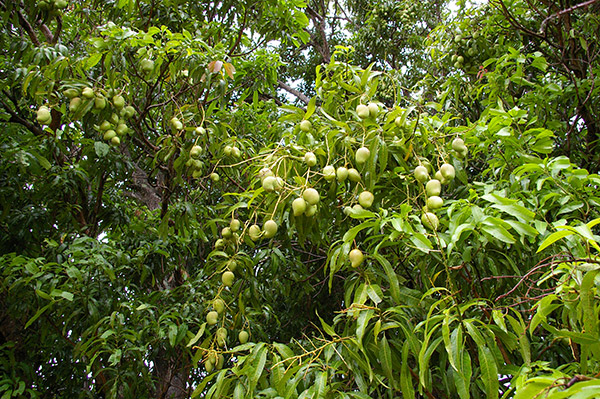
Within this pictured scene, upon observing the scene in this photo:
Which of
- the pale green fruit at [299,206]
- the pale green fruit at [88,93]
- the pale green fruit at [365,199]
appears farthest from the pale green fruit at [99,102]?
the pale green fruit at [365,199]

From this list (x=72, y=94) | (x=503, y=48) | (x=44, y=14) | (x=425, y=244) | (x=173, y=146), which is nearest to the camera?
(x=425, y=244)

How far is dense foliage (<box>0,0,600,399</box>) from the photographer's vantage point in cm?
119

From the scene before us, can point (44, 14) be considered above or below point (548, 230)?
above

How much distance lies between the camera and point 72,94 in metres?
1.85

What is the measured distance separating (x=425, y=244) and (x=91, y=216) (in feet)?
7.40

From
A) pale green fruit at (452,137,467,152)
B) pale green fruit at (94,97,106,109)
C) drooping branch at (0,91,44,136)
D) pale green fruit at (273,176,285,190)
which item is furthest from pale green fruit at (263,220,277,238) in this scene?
drooping branch at (0,91,44,136)

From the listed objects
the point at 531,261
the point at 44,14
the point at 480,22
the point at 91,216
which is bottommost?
the point at 531,261

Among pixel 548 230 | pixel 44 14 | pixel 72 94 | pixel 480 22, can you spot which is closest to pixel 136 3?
pixel 44 14

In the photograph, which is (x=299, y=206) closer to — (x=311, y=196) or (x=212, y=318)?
(x=311, y=196)

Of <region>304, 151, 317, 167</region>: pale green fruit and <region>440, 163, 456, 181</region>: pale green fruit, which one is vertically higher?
<region>304, 151, 317, 167</region>: pale green fruit

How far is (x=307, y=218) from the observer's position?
1403 mm

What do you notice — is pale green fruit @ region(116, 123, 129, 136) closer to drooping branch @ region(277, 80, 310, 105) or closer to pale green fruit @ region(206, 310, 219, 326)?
pale green fruit @ region(206, 310, 219, 326)

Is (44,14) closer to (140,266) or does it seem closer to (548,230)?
(140,266)

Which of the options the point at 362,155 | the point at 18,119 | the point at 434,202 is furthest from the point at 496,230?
the point at 18,119
